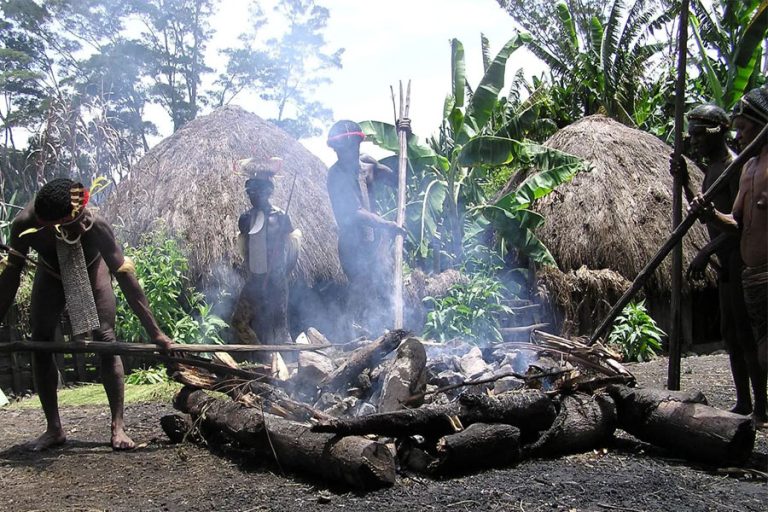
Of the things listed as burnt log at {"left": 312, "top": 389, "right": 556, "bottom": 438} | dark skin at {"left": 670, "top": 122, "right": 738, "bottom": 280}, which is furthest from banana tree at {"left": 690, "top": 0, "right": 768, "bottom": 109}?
burnt log at {"left": 312, "top": 389, "right": 556, "bottom": 438}

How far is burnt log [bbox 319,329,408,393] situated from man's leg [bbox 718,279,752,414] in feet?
6.88

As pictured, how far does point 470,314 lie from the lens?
313 inches

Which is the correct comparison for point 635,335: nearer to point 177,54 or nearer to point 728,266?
point 728,266

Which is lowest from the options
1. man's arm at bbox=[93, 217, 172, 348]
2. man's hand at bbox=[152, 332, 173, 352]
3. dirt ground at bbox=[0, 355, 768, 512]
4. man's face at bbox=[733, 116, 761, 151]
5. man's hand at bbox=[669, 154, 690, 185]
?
dirt ground at bbox=[0, 355, 768, 512]

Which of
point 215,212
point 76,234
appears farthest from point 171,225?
point 76,234

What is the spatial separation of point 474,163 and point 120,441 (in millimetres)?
6434

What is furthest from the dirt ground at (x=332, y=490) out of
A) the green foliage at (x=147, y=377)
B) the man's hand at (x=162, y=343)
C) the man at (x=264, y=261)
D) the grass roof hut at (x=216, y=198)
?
→ the grass roof hut at (x=216, y=198)

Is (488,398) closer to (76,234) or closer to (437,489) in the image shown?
(437,489)

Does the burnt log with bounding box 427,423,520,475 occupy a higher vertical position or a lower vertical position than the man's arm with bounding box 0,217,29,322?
lower

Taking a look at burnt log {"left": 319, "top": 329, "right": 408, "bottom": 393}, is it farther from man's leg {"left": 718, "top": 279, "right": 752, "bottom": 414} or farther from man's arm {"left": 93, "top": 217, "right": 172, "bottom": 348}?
man's leg {"left": 718, "top": 279, "right": 752, "bottom": 414}

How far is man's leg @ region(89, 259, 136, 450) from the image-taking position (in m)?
4.38

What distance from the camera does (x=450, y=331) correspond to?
793 centimetres

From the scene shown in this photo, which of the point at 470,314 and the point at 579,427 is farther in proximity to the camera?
the point at 470,314

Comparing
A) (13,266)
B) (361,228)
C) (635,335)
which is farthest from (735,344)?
(635,335)
